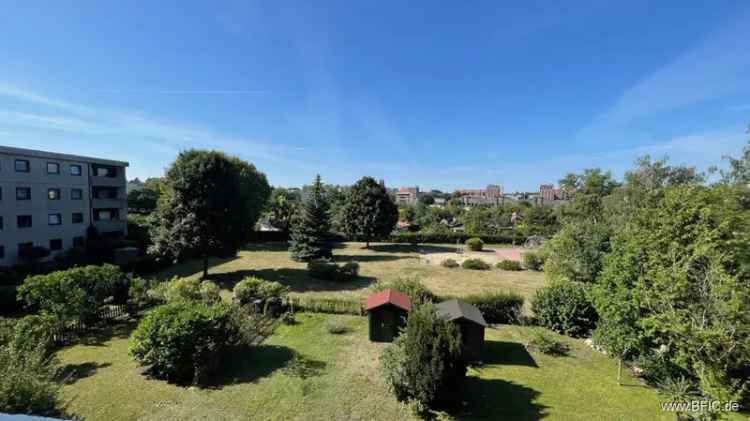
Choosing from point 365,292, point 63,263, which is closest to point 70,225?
point 63,263

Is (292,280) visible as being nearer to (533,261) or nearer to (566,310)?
(566,310)

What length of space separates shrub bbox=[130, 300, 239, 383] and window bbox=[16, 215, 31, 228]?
25184mm

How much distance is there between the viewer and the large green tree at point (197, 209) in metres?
20.4

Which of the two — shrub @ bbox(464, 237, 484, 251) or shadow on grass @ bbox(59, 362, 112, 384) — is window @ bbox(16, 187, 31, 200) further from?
shrub @ bbox(464, 237, 484, 251)

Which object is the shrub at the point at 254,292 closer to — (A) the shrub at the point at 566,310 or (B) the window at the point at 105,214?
(A) the shrub at the point at 566,310

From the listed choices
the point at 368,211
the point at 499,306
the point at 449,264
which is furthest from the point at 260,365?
the point at 368,211

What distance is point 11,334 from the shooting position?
29.5 ft

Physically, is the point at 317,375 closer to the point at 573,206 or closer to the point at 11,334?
the point at 11,334

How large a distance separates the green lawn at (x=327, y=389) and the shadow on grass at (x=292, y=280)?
8643 mm

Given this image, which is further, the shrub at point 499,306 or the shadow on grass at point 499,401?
the shrub at point 499,306

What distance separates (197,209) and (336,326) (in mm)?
13576

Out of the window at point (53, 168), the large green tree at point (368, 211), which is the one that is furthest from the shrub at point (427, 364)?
the window at point (53, 168)

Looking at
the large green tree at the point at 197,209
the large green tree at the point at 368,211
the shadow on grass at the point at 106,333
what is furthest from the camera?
the large green tree at the point at 368,211

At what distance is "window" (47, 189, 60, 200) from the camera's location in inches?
1026
